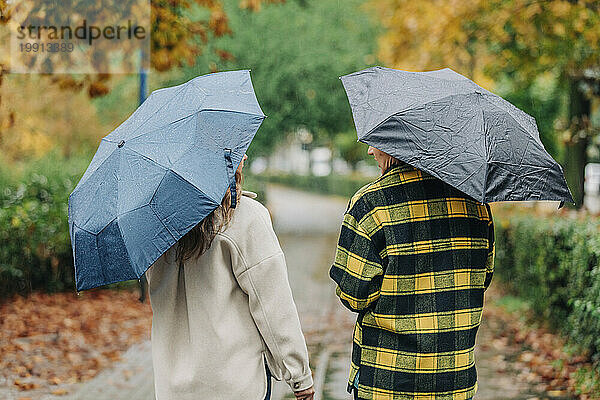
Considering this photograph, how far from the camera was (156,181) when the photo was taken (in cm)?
251

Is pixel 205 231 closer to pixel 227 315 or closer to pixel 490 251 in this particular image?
pixel 227 315

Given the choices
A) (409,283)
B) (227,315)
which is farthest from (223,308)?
(409,283)

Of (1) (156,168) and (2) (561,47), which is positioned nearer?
(1) (156,168)

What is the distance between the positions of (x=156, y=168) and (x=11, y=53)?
5.46 m

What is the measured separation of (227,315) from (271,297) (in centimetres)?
18

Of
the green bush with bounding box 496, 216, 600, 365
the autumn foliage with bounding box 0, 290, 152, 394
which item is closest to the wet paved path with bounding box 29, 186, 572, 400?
the autumn foliage with bounding box 0, 290, 152, 394

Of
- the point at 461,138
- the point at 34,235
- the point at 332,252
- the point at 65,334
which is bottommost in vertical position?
the point at 332,252

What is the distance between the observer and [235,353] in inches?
108

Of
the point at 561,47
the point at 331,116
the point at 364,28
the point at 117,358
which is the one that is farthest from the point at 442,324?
the point at 364,28

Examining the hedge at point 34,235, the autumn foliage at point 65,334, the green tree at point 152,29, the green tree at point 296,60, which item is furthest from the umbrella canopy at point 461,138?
the green tree at point 296,60

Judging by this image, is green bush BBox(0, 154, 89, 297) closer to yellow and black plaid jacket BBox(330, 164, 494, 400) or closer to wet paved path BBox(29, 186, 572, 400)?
wet paved path BBox(29, 186, 572, 400)

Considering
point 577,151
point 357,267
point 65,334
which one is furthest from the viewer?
point 577,151

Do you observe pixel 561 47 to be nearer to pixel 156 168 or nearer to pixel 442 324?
pixel 442 324

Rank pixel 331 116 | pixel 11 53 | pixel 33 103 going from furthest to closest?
1. pixel 331 116
2. pixel 33 103
3. pixel 11 53
